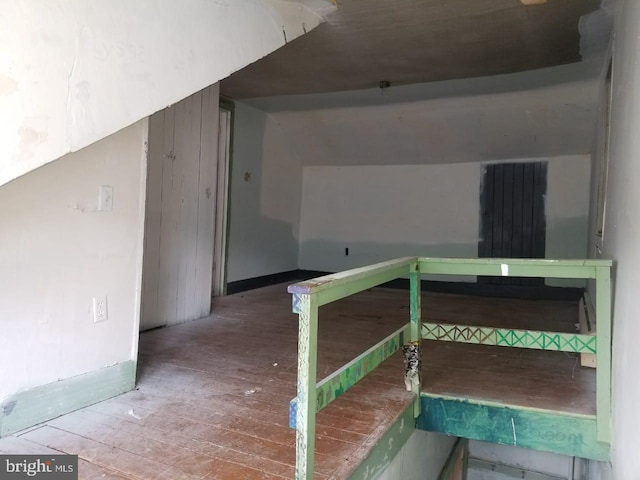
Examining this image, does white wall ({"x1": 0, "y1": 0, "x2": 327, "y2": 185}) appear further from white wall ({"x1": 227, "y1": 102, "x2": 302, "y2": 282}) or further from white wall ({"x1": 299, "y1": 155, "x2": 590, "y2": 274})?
white wall ({"x1": 299, "y1": 155, "x2": 590, "y2": 274})

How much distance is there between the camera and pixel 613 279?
87.4 inches

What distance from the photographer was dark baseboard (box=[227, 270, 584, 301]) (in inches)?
226

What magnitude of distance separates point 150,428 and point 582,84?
16.0 feet

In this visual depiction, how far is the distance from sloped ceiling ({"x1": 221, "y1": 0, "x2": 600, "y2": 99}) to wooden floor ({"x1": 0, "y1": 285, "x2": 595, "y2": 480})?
240 cm

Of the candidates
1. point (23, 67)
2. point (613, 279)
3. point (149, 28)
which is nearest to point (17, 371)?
point (23, 67)

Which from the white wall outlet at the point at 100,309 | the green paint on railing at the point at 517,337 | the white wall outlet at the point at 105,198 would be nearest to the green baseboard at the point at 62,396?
the white wall outlet at the point at 100,309

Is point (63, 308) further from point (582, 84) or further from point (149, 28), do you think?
point (582, 84)

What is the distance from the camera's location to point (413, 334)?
2.49 m

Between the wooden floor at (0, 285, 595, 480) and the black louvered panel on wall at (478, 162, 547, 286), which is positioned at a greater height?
the black louvered panel on wall at (478, 162, 547, 286)

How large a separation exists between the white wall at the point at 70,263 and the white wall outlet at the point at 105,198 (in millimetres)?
27

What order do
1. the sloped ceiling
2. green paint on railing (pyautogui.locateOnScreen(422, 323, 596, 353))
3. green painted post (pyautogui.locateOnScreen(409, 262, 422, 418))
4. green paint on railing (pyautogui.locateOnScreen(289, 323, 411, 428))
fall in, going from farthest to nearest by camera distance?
the sloped ceiling → green painted post (pyautogui.locateOnScreen(409, 262, 422, 418)) → green paint on railing (pyautogui.locateOnScreen(422, 323, 596, 353)) → green paint on railing (pyautogui.locateOnScreen(289, 323, 411, 428))

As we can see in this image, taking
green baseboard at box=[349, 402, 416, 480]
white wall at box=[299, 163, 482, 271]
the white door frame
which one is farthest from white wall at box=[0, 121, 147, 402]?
white wall at box=[299, 163, 482, 271]

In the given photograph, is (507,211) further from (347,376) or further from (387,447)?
(347,376)

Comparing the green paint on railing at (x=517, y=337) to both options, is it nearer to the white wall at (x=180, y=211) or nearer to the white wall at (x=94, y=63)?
the white wall at (x=94, y=63)
